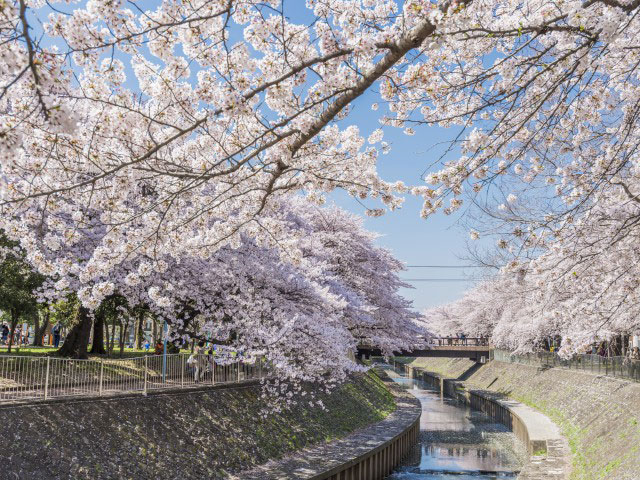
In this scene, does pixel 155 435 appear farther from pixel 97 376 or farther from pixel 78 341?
pixel 78 341

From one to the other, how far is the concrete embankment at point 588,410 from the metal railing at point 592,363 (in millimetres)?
455

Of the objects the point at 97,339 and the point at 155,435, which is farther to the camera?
the point at 97,339

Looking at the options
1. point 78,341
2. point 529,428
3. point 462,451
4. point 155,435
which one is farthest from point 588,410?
point 78,341

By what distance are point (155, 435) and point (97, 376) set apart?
2.37 m

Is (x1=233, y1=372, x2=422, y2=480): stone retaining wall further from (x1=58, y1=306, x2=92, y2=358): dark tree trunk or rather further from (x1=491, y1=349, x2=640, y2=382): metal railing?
(x1=58, y1=306, x2=92, y2=358): dark tree trunk

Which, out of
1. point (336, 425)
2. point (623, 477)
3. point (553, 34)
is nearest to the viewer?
point (553, 34)

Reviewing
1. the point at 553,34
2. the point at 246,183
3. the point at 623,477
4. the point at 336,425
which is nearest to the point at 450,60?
the point at 553,34

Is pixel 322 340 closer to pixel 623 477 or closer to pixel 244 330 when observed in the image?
pixel 244 330

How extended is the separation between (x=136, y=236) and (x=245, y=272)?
11.6m

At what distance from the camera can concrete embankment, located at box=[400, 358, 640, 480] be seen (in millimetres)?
17344

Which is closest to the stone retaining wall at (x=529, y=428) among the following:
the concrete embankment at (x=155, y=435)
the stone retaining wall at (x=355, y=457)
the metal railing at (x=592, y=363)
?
Answer: the metal railing at (x=592, y=363)

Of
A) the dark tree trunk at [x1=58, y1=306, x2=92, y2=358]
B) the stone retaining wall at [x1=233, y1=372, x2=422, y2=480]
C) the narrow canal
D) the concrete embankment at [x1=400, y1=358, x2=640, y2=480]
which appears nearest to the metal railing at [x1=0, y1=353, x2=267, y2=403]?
the stone retaining wall at [x1=233, y1=372, x2=422, y2=480]

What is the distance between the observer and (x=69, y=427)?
13.2 m

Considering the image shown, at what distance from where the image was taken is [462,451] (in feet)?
93.0
